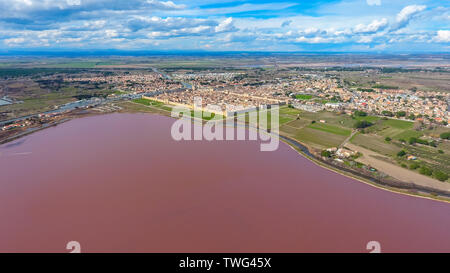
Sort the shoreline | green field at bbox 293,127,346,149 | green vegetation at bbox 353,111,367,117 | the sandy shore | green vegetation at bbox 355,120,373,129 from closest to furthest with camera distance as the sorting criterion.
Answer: the shoreline, the sandy shore, green field at bbox 293,127,346,149, green vegetation at bbox 355,120,373,129, green vegetation at bbox 353,111,367,117

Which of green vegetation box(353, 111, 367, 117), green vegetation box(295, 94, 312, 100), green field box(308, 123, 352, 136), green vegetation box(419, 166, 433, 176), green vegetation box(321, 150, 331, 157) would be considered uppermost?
green vegetation box(295, 94, 312, 100)

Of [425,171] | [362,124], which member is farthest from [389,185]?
[362,124]

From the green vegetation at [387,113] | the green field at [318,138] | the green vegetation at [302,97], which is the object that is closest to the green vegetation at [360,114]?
the green vegetation at [387,113]

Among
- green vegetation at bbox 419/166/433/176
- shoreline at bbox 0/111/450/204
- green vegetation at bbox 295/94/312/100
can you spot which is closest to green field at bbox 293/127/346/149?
shoreline at bbox 0/111/450/204

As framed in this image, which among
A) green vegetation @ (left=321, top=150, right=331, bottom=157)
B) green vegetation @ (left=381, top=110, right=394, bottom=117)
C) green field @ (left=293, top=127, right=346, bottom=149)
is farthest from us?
green vegetation @ (left=381, top=110, right=394, bottom=117)

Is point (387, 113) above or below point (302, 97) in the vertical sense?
below

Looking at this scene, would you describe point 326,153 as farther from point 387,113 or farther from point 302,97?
point 302,97

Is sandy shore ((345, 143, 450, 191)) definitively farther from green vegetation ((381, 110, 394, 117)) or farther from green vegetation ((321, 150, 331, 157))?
green vegetation ((381, 110, 394, 117))

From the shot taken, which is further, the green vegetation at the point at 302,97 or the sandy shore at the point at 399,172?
the green vegetation at the point at 302,97

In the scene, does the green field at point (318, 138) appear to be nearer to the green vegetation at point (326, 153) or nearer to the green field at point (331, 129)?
the green field at point (331, 129)

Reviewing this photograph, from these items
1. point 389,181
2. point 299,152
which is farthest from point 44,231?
point 389,181

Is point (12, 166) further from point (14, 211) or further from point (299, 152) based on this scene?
point (299, 152)
